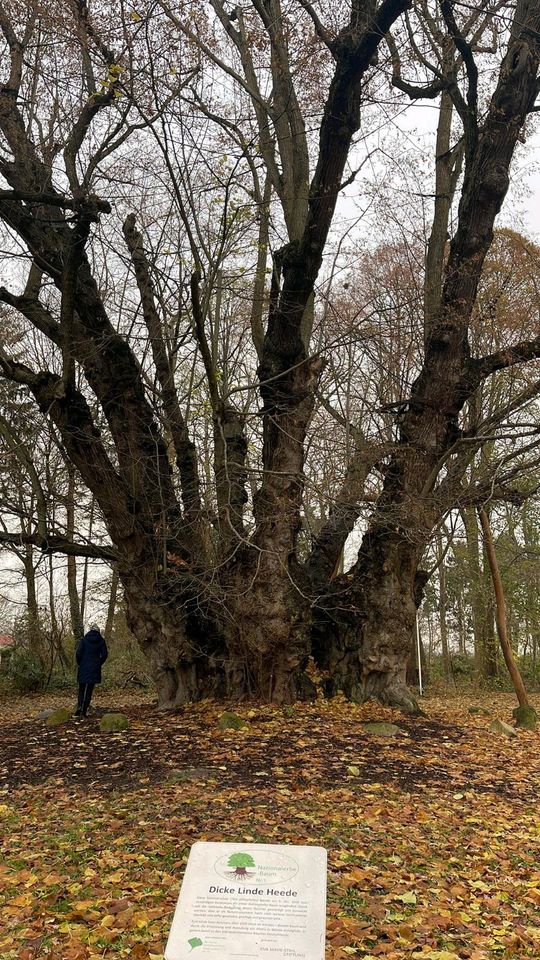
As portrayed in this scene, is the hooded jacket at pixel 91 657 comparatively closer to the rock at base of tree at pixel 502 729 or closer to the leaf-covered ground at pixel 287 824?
the leaf-covered ground at pixel 287 824

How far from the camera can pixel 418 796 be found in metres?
6.52

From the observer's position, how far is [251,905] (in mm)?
3178

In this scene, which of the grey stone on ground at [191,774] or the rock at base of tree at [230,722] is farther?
the rock at base of tree at [230,722]

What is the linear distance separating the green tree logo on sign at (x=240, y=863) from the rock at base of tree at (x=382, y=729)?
5.38 metres

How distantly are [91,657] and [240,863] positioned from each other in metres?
8.51

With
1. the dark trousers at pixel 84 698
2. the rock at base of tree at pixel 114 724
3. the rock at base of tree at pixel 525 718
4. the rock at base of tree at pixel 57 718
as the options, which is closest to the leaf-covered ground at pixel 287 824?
the rock at base of tree at pixel 114 724

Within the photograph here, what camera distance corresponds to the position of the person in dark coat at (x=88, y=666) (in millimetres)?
10906

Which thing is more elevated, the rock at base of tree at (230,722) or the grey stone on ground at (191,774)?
the rock at base of tree at (230,722)

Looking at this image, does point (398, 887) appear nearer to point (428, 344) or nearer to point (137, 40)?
point (428, 344)

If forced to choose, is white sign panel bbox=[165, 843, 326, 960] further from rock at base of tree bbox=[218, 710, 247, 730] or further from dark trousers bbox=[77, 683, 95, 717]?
dark trousers bbox=[77, 683, 95, 717]

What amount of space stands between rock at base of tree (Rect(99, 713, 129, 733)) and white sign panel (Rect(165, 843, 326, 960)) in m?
6.02

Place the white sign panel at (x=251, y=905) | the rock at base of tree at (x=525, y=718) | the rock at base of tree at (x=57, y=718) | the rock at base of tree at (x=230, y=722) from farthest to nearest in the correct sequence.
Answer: the rock at base of tree at (x=525, y=718) < the rock at base of tree at (x=57, y=718) < the rock at base of tree at (x=230, y=722) < the white sign panel at (x=251, y=905)

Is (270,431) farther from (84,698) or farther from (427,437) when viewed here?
(84,698)

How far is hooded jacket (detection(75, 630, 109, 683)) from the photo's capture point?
11.2 m
